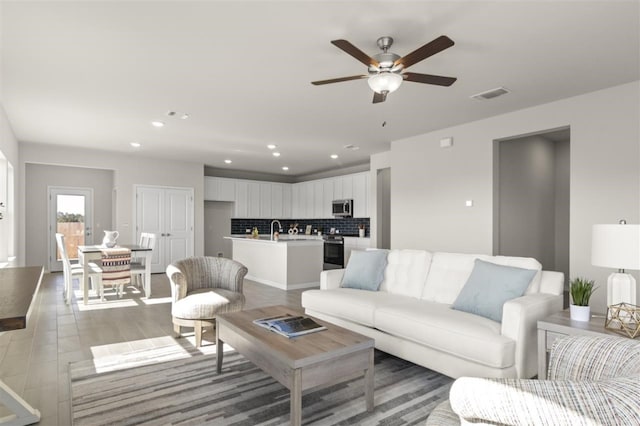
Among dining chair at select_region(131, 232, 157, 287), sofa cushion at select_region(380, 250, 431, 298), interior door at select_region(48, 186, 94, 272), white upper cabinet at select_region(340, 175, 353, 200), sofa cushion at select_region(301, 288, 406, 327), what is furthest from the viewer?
white upper cabinet at select_region(340, 175, 353, 200)

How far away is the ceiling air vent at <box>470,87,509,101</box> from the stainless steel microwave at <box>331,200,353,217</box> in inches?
178

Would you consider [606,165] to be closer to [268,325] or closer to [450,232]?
[450,232]

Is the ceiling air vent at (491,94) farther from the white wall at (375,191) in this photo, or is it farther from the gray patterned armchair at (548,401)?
the gray patterned armchair at (548,401)

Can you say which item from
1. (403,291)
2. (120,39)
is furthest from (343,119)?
(120,39)

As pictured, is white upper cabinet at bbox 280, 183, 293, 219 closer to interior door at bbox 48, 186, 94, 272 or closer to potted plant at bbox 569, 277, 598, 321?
interior door at bbox 48, 186, 94, 272

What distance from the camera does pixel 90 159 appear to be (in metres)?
7.25

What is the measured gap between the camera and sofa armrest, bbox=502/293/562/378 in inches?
93.3

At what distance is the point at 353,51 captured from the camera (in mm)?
2357

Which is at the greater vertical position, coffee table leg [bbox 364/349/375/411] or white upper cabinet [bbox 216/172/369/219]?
white upper cabinet [bbox 216/172/369/219]

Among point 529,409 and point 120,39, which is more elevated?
point 120,39

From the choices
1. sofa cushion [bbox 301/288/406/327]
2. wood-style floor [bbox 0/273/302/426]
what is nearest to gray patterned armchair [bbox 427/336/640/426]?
sofa cushion [bbox 301/288/406/327]

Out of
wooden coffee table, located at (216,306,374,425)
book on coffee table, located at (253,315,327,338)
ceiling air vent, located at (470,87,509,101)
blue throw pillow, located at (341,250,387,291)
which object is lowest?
wooden coffee table, located at (216,306,374,425)

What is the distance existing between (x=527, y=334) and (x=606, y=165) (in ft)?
8.36

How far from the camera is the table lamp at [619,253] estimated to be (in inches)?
80.1
